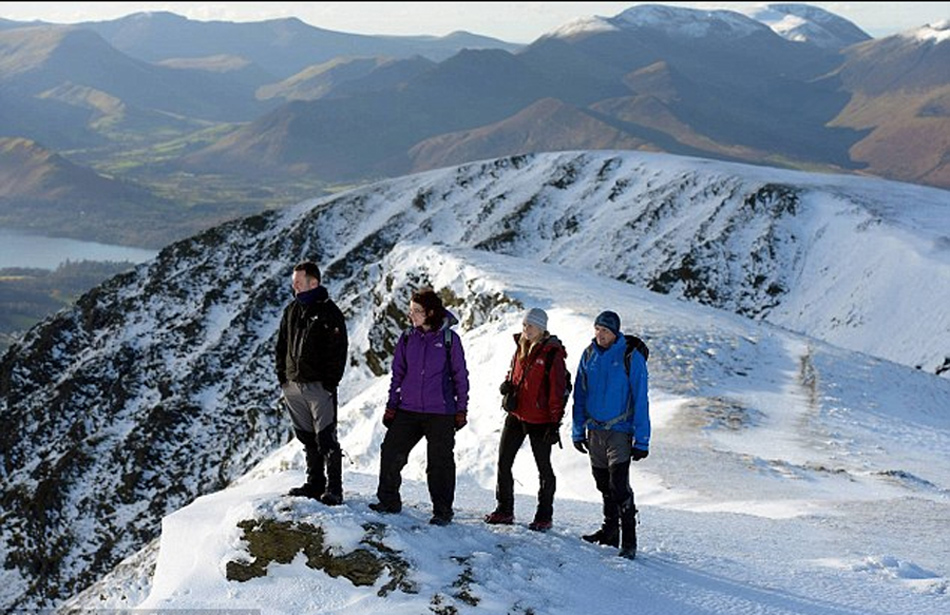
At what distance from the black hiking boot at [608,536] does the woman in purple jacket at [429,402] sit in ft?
6.03

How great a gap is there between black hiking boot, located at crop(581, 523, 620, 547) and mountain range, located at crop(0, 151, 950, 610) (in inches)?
389

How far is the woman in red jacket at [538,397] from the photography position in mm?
10359

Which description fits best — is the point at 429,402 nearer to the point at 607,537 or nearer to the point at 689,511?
the point at 607,537

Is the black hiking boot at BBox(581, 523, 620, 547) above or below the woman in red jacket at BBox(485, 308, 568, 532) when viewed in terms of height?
below

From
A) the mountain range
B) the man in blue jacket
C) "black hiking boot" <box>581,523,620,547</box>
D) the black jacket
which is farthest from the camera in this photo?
the mountain range

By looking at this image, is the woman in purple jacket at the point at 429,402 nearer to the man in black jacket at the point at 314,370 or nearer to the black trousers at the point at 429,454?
the black trousers at the point at 429,454

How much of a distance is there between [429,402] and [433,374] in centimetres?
35

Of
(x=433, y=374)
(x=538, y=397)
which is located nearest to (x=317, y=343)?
(x=433, y=374)

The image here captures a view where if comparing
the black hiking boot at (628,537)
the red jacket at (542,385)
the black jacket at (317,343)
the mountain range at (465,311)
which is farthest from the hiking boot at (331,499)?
the mountain range at (465,311)

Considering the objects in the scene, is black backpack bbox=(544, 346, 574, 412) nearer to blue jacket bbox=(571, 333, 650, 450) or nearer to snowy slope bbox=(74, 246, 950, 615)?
blue jacket bbox=(571, 333, 650, 450)

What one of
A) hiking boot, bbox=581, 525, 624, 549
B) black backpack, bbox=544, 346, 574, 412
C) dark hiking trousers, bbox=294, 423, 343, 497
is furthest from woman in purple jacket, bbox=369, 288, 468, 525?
hiking boot, bbox=581, 525, 624, 549

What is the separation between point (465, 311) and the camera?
125 ft

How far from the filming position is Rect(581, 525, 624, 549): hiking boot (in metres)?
10.5

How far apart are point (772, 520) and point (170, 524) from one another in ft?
30.2
